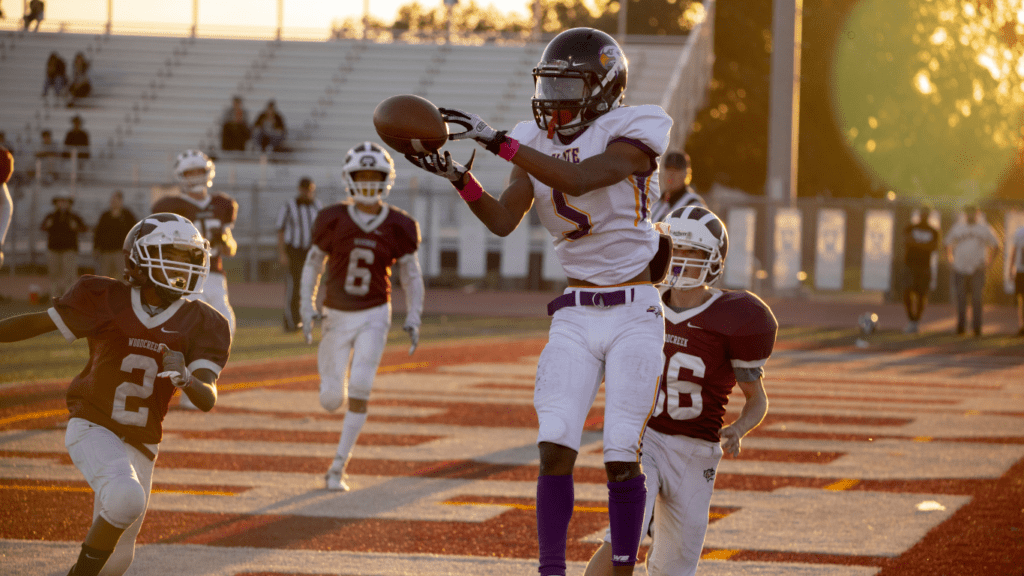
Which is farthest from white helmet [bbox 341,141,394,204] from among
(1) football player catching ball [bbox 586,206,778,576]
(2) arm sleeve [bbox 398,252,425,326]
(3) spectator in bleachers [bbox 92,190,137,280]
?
(3) spectator in bleachers [bbox 92,190,137,280]

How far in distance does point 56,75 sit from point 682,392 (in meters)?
31.6

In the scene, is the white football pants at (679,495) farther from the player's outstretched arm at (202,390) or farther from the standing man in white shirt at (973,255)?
the standing man in white shirt at (973,255)

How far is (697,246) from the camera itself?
4594 millimetres

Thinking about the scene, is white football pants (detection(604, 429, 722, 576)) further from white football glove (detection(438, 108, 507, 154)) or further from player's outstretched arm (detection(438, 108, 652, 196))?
white football glove (detection(438, 108, 507, 154))

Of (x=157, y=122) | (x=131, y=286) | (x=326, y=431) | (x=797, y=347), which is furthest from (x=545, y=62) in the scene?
(x=157, y=122)

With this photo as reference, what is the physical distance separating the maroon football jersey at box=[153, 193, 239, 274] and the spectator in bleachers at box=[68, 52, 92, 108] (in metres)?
25.6

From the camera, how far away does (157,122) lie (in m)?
32.4

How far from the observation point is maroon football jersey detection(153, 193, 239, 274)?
30.4 feet

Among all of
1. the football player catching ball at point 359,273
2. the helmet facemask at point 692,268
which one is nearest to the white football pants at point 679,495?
the helmet facemask at point 692,268

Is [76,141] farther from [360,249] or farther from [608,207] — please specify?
[608,207]

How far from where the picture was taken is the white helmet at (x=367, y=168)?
757 centimetres

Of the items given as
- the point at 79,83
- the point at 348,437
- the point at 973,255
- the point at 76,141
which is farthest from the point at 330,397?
the point at 79,83

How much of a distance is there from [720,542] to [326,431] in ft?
12.7

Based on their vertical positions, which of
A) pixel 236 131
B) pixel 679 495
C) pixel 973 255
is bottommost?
pixel 973 255
